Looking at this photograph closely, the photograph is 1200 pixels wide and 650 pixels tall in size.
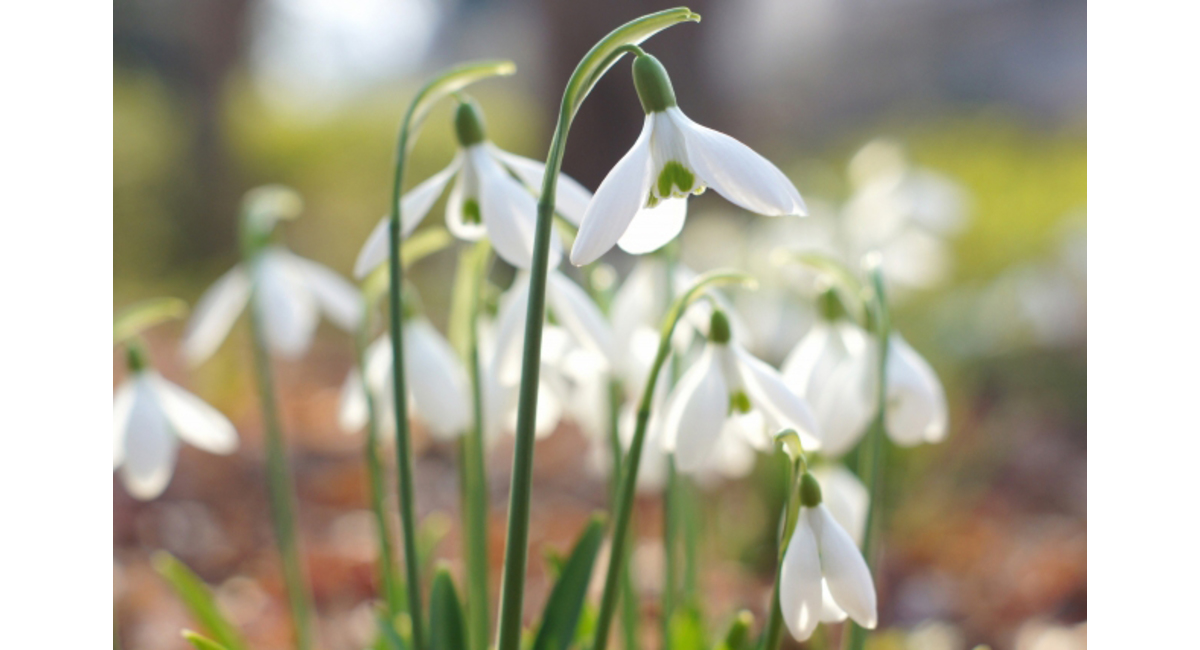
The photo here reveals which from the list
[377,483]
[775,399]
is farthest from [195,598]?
[775,399]

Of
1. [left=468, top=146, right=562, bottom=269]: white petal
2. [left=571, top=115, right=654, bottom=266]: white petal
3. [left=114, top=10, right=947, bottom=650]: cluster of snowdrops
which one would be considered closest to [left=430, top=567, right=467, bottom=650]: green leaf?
[left=114, top=10, right=947, bottom=650]: cluster of snowdrops

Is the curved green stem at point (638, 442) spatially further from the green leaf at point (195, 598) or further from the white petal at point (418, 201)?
the green leaf at point (195, 598)

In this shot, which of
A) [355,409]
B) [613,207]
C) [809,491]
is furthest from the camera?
[355,409]

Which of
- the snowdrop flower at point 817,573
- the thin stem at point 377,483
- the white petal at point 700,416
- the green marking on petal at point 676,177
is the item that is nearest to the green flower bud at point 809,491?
the snowdrop flower at point 817,573

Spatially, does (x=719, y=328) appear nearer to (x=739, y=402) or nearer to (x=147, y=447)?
(x=739, y=402)

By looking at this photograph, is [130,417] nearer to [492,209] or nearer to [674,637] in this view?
[492,209]
